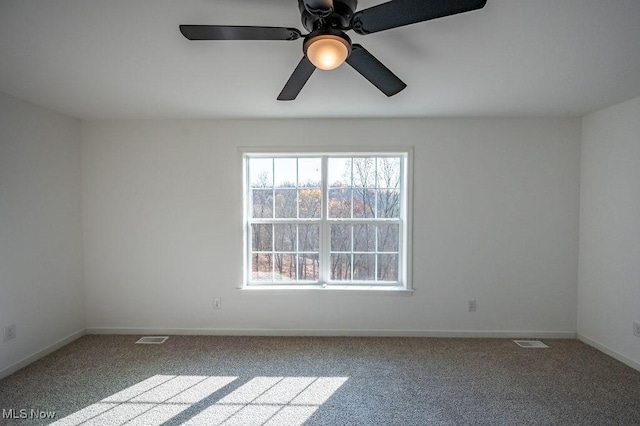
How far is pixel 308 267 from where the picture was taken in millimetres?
3443

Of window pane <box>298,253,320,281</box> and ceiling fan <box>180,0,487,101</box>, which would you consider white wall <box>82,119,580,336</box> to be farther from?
ceiling fan <box>180,0,487,101</box>

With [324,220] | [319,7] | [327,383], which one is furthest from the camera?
[324,220]

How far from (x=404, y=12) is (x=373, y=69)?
42 centimetres

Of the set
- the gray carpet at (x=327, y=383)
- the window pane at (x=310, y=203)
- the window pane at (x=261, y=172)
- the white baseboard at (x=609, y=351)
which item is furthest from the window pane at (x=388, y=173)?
the white baseboard at (x=609, y=351)

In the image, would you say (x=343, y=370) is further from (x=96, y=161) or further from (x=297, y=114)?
(x=96, y=161)

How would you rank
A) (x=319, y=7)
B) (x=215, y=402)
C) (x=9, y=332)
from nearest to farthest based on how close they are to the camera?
1. (x=319, y=7)
2. (x=215, y=402)
3. (x=9, y=332)

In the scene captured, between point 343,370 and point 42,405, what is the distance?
2232 mm

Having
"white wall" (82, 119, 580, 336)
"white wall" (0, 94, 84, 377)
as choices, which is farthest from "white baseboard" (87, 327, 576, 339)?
"white wall" (0, 94, 84, 377)

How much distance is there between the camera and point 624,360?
2689 millimetres

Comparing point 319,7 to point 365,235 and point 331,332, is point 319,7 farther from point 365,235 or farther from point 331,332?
point 331,332

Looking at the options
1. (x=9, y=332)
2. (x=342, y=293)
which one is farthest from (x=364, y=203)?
(x=9, y=332)

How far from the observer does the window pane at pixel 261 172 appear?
11.3 feet

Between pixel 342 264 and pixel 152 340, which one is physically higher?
pixel 342 264

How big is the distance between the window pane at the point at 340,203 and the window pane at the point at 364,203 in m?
0.08
